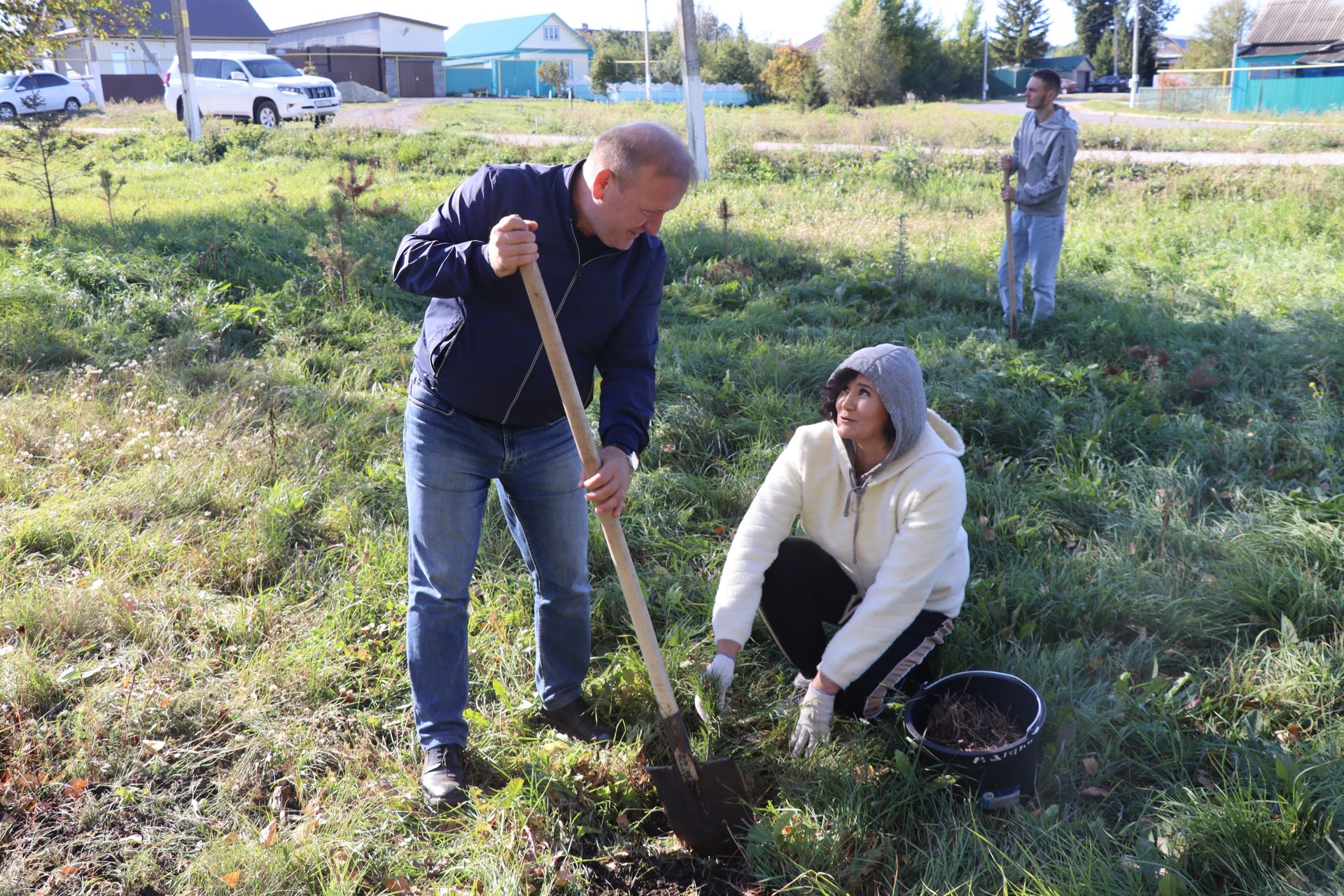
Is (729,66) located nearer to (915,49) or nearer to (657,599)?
(915,49)

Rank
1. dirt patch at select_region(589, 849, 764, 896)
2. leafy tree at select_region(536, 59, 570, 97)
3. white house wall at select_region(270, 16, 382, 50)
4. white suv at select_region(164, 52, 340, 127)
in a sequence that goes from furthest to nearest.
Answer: white house wall at select_region(270, 16, 382, 50)
leafy tree at select_region(536, 59, 570, 97)
white suv at select_region(164, 52, 340, 127)
dirt patch at select_region(589, 849, 764, 896)

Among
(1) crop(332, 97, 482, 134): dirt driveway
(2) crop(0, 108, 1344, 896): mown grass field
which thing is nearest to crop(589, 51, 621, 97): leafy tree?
(1) crop(332, 97, 482, 134): dirt driveway

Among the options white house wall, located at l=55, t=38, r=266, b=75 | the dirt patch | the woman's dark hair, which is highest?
white house wall, located at l=55, t=38, r=266, b=75

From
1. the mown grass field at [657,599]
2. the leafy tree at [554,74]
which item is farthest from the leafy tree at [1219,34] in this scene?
the mown grass field at [657,599]

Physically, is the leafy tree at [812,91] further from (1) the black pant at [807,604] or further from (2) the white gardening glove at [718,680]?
(2) the white gardening glove at [718,680]

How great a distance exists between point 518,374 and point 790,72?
36481 millimetres

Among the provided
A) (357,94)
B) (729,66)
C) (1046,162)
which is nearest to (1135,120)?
(1046,162)

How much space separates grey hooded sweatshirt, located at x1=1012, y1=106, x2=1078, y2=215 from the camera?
6.47m

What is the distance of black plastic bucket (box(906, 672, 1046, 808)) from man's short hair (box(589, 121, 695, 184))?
1.63 m

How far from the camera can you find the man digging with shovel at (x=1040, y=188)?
648 centimetres

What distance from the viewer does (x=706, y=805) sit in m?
2.51

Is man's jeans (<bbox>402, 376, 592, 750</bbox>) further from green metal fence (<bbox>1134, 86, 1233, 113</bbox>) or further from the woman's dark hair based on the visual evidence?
Result: green metal fence (<bbox>1134, 86, 1233, 113</bbox>)

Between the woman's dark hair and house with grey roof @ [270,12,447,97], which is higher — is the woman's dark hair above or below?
below

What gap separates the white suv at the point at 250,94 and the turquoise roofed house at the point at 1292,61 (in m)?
25.3
